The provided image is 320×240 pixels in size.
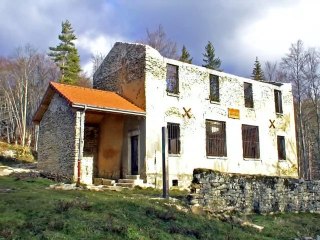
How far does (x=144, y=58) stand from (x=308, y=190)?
10100 mm

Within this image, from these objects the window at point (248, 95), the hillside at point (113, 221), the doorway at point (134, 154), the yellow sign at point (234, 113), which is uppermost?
the window at point (248, 95)

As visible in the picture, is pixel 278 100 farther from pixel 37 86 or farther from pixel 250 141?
pixel 37 86

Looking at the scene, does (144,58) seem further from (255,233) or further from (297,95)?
(297,95)

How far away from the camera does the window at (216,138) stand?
21.6m

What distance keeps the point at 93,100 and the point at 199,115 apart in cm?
622

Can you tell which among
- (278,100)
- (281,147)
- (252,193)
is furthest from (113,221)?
(278,100)

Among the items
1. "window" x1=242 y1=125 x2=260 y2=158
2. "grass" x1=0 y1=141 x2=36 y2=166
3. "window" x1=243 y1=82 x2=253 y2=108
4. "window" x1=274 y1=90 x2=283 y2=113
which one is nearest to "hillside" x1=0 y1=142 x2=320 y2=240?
"window" x1=242 y1=125 x2=260 y2=158

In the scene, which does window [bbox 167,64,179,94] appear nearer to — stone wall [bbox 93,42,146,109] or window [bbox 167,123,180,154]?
stone wall [bbox 93,42,146,109]

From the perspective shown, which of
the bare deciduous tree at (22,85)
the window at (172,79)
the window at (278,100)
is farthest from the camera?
the bare deciduous tree at (22,85)

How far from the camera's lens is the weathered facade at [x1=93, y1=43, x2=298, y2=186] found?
1978 cm

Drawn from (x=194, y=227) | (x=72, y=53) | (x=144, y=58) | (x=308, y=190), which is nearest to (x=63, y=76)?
(x=72, y=53)

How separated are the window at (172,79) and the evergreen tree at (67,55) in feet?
74.3

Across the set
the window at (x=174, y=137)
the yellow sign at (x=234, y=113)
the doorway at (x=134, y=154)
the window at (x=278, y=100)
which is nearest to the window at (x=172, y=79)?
the window at (x=174, y=137)

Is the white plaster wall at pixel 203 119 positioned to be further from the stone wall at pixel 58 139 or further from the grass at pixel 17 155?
the grass at pixel 17 155
